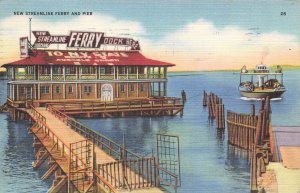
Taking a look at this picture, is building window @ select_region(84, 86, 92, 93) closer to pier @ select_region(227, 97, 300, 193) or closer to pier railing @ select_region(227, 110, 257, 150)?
pier railing @ select_region(227, 110, 257, 150)

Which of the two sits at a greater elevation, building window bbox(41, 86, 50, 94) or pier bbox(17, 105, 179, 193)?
building window bbox(41, 86, 50, 94)

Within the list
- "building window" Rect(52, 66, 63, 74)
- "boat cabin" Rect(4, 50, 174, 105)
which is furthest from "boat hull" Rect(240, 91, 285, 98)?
"building window" Rect(52, 66, 63, 74)

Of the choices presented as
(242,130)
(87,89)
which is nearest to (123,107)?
(87,89)

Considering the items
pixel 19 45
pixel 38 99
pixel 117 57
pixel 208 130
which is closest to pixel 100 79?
pixel 117 57

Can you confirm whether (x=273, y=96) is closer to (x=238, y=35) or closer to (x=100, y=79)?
(x=100, y=79)

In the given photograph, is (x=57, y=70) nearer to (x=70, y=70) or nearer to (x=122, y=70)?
(x=70, y=70)

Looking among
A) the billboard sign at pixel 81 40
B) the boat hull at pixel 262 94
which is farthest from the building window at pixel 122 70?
the boat hull at pixel 262 94

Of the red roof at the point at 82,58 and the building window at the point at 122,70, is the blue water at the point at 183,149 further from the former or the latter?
the red roof at the point at 82,58

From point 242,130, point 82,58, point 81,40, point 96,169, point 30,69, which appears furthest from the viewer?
point 30,69

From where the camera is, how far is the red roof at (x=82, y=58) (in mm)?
19297

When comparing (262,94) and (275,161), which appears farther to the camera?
(262,94)

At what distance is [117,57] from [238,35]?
9.61 metres

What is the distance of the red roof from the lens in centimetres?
1930

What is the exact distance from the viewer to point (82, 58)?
19797 millimetres
